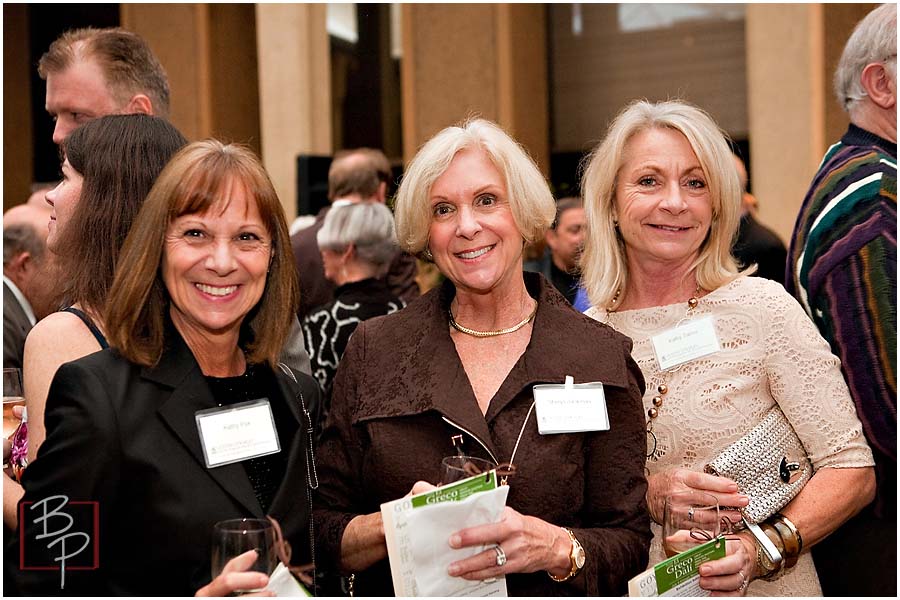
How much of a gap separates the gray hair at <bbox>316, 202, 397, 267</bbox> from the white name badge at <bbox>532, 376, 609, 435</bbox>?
6.84 feet

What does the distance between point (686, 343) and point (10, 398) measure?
163cm

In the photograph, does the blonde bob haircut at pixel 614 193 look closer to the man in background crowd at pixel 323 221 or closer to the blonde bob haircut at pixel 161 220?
the blonde bob haircut at pixel 161 220

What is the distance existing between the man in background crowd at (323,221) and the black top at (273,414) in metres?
2.47

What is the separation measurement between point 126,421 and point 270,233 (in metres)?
0.49

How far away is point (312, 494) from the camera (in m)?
2.16

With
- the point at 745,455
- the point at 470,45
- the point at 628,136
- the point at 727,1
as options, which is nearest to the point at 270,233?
the point at 628,136

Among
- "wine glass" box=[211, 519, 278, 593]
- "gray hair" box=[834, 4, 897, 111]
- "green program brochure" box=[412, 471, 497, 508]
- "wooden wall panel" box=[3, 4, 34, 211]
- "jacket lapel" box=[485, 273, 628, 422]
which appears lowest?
"wine glass" box=[211, 519, 278, 593]

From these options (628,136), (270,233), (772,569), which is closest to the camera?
(270,233)

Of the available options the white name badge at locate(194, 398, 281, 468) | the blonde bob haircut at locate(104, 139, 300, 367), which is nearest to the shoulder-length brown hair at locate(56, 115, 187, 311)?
the blonde bob haircut at locate(104, 139, 300, 367)

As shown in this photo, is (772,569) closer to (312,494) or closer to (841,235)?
(841,235)

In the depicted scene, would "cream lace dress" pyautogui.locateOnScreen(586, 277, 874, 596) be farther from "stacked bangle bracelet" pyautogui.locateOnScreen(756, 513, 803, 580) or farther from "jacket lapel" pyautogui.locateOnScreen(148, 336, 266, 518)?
"jacket lapel" pyautogui.locateOnScreen(148, 336, 266, 518)

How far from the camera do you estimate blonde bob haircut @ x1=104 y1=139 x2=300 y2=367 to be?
1.85 m

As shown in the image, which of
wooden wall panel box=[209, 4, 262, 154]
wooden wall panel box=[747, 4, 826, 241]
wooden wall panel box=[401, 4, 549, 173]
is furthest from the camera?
wooden wall panel box=[209, 4, 262, 154]

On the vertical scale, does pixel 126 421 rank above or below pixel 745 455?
above
